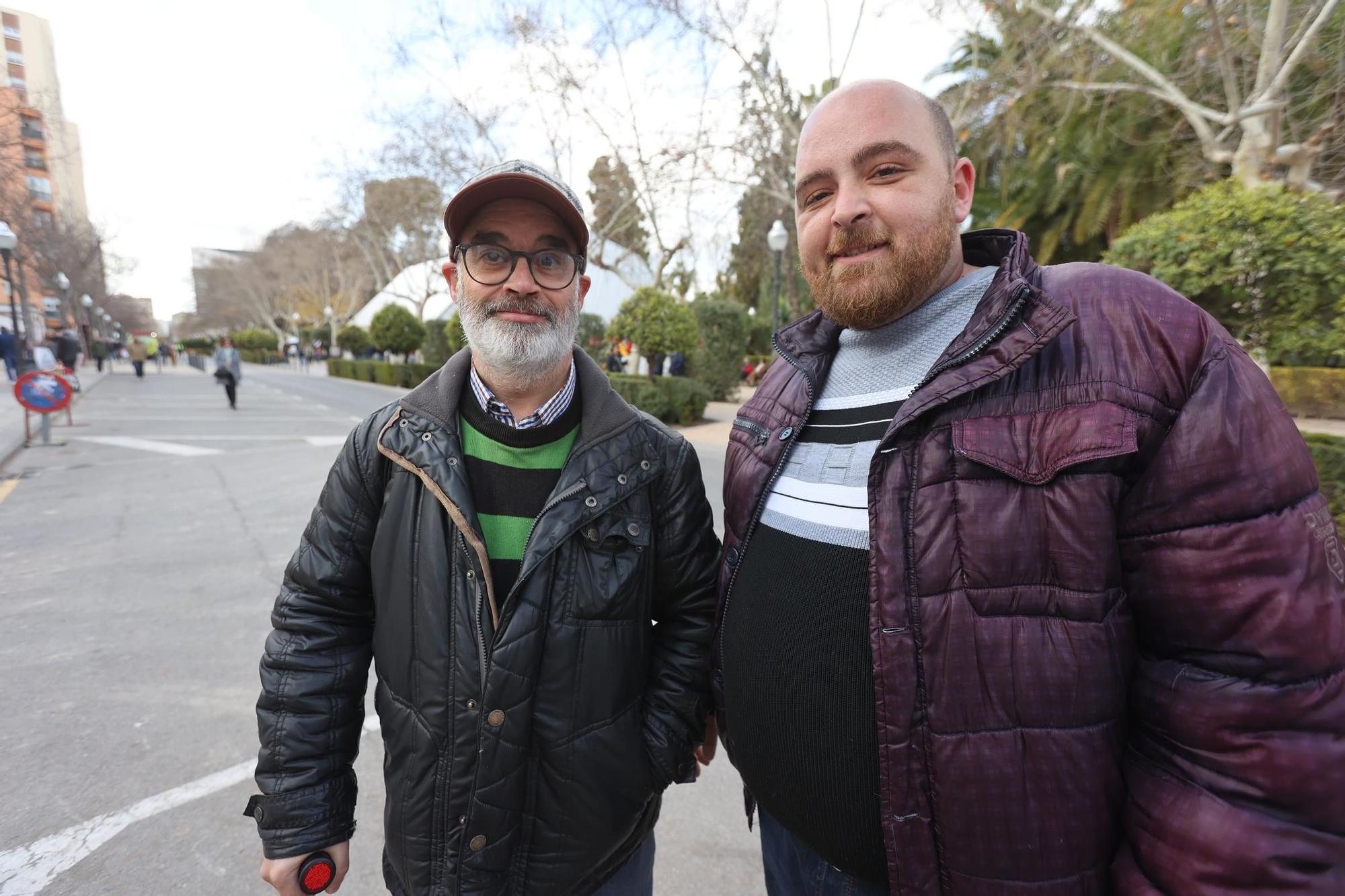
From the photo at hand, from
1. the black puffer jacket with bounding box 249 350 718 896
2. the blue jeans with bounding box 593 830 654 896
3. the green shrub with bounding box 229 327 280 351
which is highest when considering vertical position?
the black puffer jacket with bounding box 249 350 718 896

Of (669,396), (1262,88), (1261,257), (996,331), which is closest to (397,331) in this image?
(669,396)

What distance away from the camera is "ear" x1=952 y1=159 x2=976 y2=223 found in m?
1.33

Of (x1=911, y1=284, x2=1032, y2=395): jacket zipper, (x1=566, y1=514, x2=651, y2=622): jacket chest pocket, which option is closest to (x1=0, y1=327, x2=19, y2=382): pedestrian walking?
(x1=566, y1=514, x2=651, y2=622): jacket chest pocket

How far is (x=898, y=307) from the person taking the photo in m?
1.31

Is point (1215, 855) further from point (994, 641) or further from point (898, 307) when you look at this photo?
point (898, 307)

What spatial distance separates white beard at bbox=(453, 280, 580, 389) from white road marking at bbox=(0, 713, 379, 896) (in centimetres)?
229

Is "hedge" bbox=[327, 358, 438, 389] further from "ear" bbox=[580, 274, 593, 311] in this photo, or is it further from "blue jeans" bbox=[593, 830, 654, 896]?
"blue jeans" bbox=[593, 830, 654, 896]

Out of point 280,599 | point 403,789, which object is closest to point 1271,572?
point 403,789

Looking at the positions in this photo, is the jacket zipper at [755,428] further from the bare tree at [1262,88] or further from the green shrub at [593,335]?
the green shrub at [593,335]

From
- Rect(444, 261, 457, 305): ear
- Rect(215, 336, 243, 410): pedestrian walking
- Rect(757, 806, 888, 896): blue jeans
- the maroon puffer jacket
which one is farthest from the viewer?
Rect(215, 336, 243, 410): pedestrian walking

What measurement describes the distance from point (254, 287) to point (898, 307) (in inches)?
3243

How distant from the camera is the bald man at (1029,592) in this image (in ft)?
2.78

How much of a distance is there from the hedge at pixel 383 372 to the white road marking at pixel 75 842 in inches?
790

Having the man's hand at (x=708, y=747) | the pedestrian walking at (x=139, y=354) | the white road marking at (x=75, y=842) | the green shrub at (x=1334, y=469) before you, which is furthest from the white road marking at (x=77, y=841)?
the pedestrian walking at (x=139, y=354)
